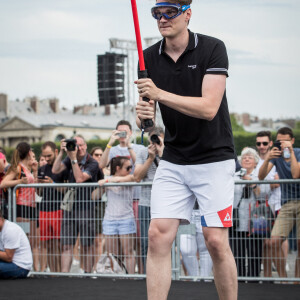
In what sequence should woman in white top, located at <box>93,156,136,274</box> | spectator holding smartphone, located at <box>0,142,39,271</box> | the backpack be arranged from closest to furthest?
woman in white top, located at <box>93,156,136,274</box> → the backpack → spectator holding smartphone, located at <box>0,142,39,271</box>

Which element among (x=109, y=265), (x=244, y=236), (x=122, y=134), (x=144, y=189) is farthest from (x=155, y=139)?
(x=109, y=265)

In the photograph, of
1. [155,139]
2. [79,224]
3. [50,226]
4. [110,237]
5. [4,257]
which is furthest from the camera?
[50,226]

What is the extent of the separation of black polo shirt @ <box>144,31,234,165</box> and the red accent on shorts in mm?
4123

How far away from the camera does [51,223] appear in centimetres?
845

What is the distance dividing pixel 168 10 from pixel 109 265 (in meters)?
4.69

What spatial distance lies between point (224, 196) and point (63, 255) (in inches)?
174

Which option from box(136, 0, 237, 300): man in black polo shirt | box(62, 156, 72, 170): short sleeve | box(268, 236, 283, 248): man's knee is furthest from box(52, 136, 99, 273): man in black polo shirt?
box(136, 0, 237, 300): man in black polo shirt

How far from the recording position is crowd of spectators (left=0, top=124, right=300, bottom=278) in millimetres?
7805

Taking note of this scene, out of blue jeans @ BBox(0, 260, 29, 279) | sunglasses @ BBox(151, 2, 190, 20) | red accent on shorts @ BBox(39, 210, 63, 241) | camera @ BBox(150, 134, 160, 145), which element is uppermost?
sunglasses @ BBox(151, 2, 190, 20)

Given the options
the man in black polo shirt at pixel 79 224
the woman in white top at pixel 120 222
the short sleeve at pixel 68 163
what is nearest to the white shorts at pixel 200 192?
the woman in white top at pixel 120 222

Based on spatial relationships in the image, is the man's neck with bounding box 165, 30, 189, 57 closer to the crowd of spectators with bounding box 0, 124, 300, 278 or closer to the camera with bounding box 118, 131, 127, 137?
the crowd of spectators with bounding box 0, 124, 300, 278

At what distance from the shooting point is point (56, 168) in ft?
29.2

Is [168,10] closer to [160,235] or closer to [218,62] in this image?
[218,62]

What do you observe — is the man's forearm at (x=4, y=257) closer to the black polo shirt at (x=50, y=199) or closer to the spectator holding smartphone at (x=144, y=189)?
the black polo shirt at (x=50, y=199)
